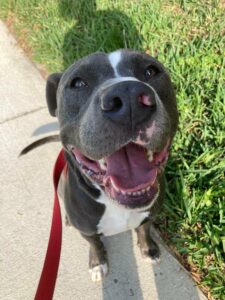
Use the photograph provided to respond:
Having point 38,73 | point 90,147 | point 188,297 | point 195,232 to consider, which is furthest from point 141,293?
point 38,73

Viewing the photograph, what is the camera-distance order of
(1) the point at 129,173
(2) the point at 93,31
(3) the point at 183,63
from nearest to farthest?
(1) the point at 129,173
(3) the point at 183,63
(2) the point at 93,31

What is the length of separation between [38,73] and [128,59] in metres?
2.55

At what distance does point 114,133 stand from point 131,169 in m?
0.29

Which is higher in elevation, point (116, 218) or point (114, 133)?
point (114, 133)

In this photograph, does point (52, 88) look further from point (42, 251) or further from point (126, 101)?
point (42, 251)

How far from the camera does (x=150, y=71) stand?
199 centimetres

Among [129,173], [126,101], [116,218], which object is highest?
[126,101]

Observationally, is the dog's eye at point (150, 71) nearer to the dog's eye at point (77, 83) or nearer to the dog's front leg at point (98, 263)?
the dog's eye at point (77, 83)

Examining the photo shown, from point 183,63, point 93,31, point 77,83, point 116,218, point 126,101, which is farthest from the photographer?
point 93,31

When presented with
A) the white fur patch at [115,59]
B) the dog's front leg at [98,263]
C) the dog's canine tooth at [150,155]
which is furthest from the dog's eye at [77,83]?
the dog's front leg at [98,263]

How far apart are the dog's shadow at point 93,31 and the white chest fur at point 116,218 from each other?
1.85 meters

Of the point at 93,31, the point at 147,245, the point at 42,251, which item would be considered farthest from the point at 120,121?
the point at 93,31

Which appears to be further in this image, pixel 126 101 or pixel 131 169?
pixel 131 169

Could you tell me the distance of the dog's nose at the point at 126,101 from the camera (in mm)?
1556
